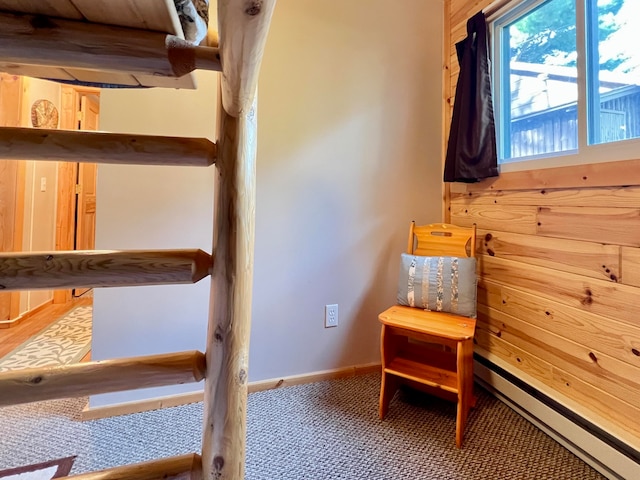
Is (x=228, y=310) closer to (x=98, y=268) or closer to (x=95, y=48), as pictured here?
(x=98, y=268)

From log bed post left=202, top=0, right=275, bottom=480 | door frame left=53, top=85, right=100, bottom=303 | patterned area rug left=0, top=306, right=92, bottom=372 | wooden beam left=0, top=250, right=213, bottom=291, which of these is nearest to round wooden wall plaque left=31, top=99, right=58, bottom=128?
door frame left=53, top=85, right=100, bottom=303

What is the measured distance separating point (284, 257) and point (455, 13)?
180cm

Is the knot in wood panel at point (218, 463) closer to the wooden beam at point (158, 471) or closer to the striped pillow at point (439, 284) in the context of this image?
the wooden beam at point (158, 471)

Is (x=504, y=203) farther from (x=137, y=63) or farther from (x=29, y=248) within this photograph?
(x=29, y=248)

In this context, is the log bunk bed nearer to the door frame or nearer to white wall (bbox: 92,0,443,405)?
white wall (bbox: 92,0,443,405)

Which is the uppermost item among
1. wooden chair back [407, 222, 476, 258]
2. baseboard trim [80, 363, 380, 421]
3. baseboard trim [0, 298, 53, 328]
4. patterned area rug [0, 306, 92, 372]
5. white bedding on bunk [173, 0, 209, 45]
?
white bedding on bunk [173, 0, 209, 45]

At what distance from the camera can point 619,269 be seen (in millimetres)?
1153

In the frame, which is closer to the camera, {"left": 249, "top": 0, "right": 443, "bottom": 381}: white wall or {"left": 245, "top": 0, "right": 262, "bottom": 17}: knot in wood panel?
{"left": 245, "top": 0, "right": 262, "bottom": 17}: knot in wood panel

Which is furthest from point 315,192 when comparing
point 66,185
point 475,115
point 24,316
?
point 66,185

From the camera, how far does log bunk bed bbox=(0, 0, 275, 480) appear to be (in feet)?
1.64

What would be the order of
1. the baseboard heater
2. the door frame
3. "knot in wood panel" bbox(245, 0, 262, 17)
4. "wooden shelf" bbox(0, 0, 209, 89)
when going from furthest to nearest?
the door frame < the baseboard heater < "wooden shelf" bbox(0, 0, 209, 89) < "knot in wood panel" bbox(245, 0, 262, 17)

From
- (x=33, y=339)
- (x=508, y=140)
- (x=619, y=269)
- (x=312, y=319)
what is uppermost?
(x=508, y=140)

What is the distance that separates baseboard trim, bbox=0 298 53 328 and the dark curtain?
3373 mm

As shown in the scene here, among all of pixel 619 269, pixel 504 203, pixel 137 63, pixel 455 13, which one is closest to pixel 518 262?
pixel 504 203
